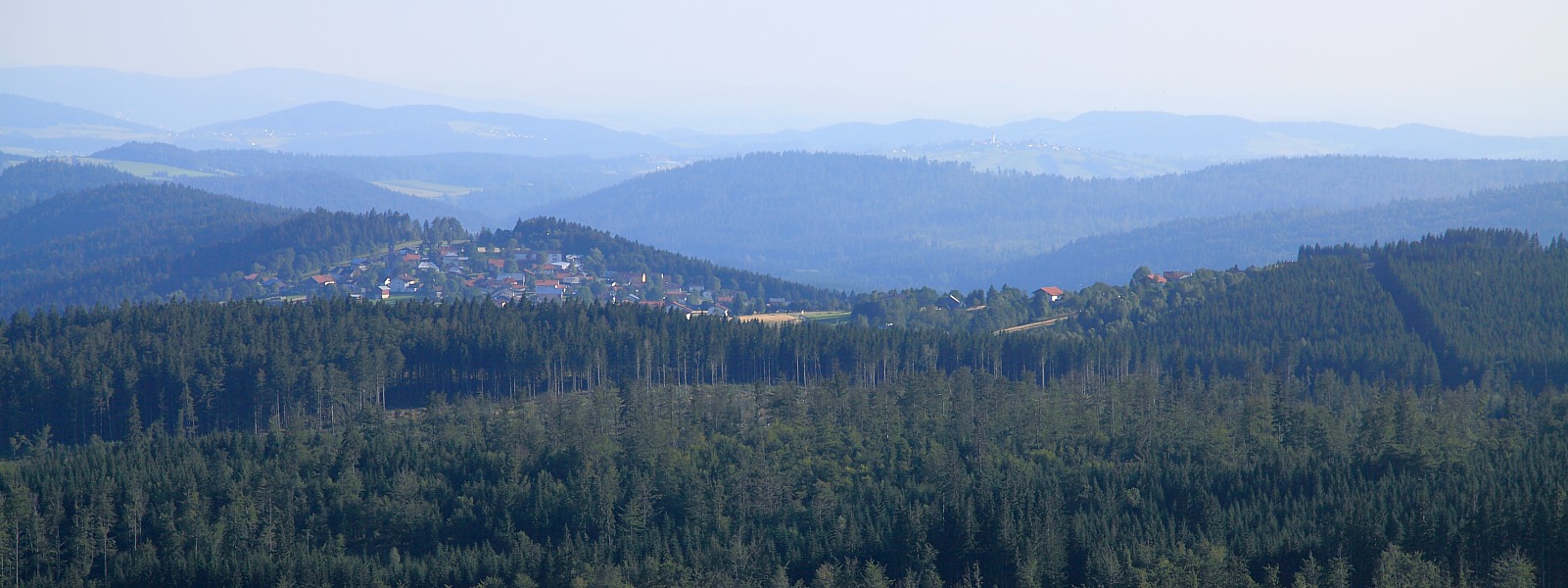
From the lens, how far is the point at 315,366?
352 ft

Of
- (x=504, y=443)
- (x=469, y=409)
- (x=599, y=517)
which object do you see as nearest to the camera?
(x=599, y=517)

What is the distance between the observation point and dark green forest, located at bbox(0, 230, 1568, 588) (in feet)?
234

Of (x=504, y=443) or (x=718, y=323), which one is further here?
(x=718, y=323)

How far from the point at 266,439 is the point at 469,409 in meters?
13.8

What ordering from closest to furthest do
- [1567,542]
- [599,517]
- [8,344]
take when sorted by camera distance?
[1567,542]
[599,517]
[8,344]

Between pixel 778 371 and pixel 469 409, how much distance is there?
1152 inches

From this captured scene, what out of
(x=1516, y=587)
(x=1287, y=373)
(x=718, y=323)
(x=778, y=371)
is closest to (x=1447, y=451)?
(x=1516, y=587)

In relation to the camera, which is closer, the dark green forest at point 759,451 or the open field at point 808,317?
the dark green forest at point 759,451

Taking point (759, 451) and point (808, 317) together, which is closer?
point (759, 451)

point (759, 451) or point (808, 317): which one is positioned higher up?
point (759, 451)

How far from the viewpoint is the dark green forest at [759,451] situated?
71.2 metres

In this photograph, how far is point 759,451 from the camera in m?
87.9

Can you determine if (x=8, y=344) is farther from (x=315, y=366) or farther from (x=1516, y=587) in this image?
(x=1516, y=587)

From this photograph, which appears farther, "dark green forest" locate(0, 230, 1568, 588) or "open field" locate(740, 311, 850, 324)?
"open field" locate(740, 311, 850, 324)
